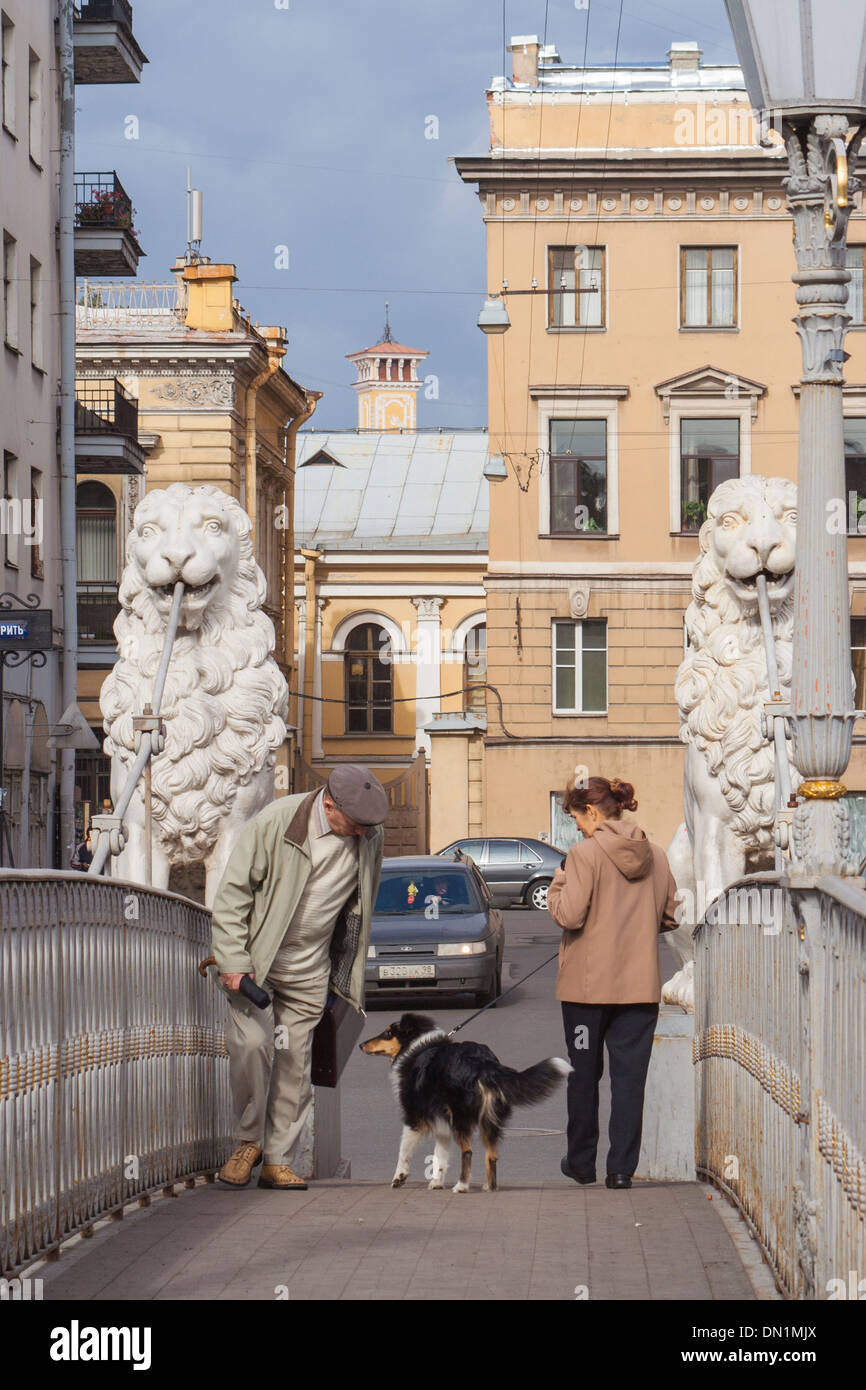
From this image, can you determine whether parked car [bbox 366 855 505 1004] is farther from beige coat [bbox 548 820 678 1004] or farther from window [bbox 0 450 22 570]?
beige coat [bbox 548 820 678 1004]

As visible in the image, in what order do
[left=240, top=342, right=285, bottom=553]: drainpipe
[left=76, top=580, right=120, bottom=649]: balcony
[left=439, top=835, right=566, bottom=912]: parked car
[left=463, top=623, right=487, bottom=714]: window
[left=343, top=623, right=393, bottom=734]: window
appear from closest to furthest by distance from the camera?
[left=439, top=835, right=566, bottom=912]: parked car, [left=76, top=580, right=120, bottom=649]: balcony, [left=240, top=342, right=285, bottom=553]: drainpipe, [left=463, top=623, right=487, bottom=714]: window, [left=343, top=623, right=393, bottom=734]: window

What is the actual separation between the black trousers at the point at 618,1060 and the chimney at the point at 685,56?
124 feet

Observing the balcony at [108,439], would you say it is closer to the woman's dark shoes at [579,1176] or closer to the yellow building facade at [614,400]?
the yellow building facade at [614,400]

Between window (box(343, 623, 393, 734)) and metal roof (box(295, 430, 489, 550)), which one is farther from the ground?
metal roof (box(295, 430, 489, 550))

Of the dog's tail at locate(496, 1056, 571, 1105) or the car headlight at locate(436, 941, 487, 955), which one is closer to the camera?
the dog's tail at locate(496, 1056, 571, 1105)

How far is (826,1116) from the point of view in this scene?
5.36 meters

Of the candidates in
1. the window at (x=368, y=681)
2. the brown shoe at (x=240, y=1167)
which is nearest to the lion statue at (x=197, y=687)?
the brown shoe at (x=240, y=1167)

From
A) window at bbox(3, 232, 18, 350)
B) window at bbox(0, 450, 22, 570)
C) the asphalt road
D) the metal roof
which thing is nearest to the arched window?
the metal roof

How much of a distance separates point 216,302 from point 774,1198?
43.5m

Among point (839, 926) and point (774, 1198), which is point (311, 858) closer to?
point (774, 1198)

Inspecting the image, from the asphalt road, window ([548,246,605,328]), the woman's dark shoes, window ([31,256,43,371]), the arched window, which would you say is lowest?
the asphalt road

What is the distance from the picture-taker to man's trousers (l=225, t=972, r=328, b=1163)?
28.4 ft

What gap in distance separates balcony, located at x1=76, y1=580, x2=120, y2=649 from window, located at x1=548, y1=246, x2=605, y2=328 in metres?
10.1

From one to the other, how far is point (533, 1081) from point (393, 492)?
5523cm
